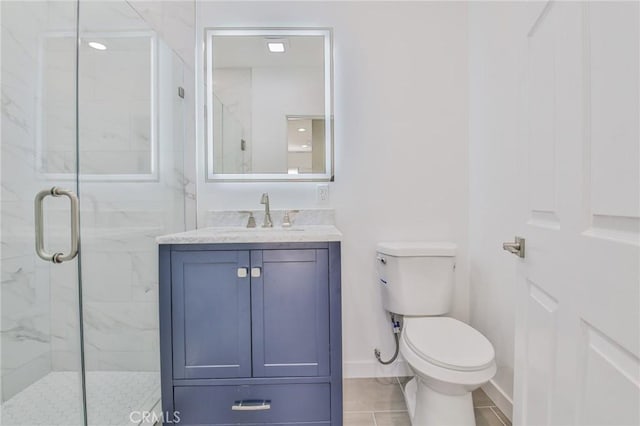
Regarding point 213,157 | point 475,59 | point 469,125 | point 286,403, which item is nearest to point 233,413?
point 286,403

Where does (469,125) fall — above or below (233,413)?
above

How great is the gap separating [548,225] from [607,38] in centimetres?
41

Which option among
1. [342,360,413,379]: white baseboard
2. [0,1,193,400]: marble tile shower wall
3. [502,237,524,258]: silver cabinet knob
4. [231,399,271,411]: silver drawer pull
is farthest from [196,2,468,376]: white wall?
[502,237,524,258]: silver cabinet knob

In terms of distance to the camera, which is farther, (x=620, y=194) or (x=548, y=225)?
(x=548, y=225)

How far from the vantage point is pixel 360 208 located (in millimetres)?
1857

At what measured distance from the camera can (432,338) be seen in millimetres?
1334

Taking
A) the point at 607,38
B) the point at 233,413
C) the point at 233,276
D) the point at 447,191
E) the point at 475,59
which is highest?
the point at 475,59

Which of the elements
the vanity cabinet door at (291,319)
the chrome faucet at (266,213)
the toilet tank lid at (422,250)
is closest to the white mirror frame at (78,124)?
the chrome faucet at (266,213)

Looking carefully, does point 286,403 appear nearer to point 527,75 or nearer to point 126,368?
point 126,368

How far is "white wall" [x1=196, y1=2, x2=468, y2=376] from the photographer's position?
1848 millimetres

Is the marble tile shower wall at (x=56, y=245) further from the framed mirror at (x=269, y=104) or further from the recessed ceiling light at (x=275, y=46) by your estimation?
the recessed ceiling light at (x=275, y=46)

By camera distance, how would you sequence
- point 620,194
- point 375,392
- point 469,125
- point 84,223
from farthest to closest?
point 469,125 < point 375,392 < point 84,223 < point 620,194

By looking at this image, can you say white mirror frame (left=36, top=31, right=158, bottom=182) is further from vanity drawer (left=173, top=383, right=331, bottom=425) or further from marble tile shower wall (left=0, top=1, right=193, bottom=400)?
vanity drawer (left=173, top=383, right=331, bottom=425)

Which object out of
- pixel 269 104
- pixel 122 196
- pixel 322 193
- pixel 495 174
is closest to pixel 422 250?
pixel 495 174
